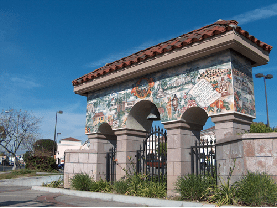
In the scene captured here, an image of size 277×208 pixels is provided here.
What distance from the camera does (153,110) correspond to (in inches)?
400

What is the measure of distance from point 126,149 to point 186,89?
3.42 metres

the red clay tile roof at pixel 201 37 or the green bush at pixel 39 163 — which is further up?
the red clay tile roof at pixel 201 37

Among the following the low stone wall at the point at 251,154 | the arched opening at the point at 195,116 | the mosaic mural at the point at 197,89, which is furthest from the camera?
the arched opening at the point at 195,116

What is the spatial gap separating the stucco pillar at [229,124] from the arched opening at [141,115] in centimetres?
289

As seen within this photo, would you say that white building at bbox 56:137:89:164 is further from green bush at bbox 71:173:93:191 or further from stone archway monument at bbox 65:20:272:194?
stone archway monument at bbox 65:20:272:194

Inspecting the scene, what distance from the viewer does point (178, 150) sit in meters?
8.55

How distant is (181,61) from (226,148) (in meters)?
3.06

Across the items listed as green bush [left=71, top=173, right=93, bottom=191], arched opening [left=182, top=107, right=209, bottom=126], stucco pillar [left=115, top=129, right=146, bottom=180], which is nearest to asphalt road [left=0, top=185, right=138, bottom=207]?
green bush [left=71, top=173, right=93, bottom=191]

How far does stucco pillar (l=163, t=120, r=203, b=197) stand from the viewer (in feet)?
27.7

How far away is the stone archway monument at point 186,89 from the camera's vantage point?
771 centimetres

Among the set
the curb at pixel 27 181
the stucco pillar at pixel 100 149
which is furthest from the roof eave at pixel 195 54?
the curb at pixel 27 181

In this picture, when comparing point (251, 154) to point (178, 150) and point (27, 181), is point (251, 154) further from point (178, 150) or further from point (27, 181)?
point (27, 181)

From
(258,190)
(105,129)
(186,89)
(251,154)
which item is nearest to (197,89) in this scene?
(186,89)

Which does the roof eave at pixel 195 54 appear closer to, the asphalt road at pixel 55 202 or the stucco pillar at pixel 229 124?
the stucco pillar at pixel 229 124
